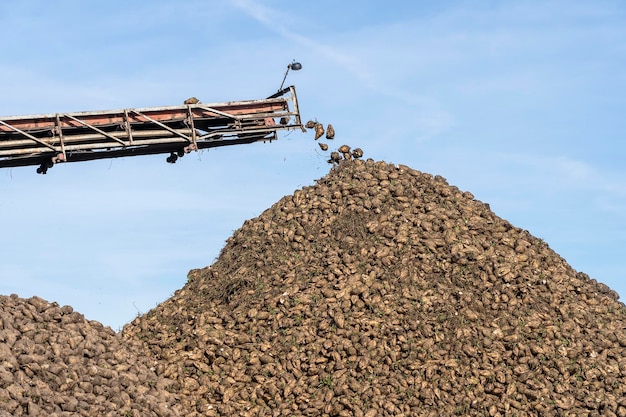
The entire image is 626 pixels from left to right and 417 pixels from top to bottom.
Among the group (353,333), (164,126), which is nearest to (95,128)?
(164,126)

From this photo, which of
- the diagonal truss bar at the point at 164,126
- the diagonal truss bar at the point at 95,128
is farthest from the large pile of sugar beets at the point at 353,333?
the diagonal truss bar at the point at 95,128

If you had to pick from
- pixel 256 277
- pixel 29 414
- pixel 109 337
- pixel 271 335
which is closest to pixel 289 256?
pixel 256 277

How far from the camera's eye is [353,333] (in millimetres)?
25953

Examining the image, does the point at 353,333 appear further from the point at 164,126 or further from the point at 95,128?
the point at 95,128

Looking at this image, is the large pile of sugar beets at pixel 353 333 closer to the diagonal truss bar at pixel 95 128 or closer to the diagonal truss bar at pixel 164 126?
the diagonal truss bar at pixel 164 126

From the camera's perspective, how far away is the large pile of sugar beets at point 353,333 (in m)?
24.5

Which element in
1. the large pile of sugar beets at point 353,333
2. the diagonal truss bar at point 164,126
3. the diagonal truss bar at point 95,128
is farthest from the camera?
the diagonal truss bar at point 164,126

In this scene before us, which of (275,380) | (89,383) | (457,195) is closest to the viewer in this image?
(89,383)

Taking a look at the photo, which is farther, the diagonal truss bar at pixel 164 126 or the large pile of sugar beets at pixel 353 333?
the diagonal truss bar at pixel 164 126

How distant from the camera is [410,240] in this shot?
29.0 meters

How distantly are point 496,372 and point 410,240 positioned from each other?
5265mm

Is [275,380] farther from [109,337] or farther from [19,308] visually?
[19,308]

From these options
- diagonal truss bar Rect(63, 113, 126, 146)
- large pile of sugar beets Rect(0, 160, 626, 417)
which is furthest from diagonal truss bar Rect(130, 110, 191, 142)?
large pile of sugar beets Rect(0, 160, 626, 417)

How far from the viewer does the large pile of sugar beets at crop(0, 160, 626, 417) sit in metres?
24.5
